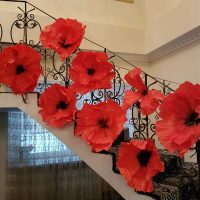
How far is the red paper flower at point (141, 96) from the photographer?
4.69ft

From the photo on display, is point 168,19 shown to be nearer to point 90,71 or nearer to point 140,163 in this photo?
point 90,71

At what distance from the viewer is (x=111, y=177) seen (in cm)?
271

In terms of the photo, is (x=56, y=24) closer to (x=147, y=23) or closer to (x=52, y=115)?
(x=52, y=115)

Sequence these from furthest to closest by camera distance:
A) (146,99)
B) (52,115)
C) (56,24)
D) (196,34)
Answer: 1. (196,34)
2. (52,115)
3. (56,24)
4. (146,99)

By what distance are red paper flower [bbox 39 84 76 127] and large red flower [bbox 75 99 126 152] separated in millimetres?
271

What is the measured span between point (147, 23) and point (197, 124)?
5105 mm

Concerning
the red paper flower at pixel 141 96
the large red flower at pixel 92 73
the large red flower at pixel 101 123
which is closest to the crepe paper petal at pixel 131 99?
the red paper flower at pixel 141 96

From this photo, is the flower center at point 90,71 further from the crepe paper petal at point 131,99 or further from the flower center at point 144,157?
the flower center at point 144,157

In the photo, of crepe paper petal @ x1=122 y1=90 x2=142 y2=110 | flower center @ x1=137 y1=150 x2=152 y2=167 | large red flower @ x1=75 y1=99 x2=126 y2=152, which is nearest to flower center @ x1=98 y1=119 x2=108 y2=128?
large red flower @ x1=75 y1=99 x2=126 y2=152

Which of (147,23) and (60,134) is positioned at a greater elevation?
(147,23)

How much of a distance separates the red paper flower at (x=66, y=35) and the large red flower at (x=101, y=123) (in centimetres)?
44

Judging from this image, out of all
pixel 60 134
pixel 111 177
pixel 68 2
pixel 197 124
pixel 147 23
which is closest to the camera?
pixel 197 124

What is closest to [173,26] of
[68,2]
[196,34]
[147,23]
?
[196,34]

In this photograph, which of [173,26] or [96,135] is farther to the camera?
[173,26]
